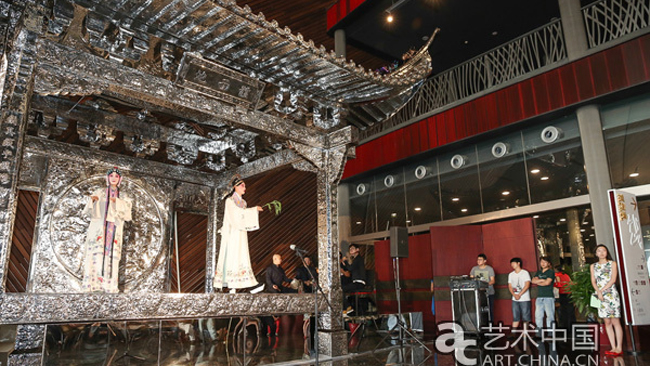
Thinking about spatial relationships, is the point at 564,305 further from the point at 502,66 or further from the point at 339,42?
the point at 339,42

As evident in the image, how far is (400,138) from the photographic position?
30.5ft

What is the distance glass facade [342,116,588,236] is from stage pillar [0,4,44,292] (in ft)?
23.4

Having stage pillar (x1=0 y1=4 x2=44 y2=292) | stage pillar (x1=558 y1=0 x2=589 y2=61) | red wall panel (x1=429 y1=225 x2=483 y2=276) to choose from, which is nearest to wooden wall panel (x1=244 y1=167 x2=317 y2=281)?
red wall panel (x1=429 y1=225 x2=483 y2=276)

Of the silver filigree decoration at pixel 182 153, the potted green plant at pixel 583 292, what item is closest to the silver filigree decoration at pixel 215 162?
the silver filigree decoration at pixel 182 153

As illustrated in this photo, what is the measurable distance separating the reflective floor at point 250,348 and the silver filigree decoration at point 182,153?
2423 millimetres

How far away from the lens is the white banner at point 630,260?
4887 millimetres

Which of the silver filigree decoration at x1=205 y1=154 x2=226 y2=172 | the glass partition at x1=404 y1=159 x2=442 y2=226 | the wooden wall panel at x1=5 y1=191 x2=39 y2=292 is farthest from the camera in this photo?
the glass partition at x1=404 y1=159 x2=442 y2=226

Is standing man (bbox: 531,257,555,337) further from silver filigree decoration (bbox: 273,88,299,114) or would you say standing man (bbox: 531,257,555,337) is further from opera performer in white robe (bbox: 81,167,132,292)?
opera performer in white robe (bbox: 81,167,132,292)

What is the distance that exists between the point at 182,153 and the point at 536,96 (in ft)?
18.0

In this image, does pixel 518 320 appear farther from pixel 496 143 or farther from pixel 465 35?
pixel 465 35

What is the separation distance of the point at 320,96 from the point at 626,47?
182 inches

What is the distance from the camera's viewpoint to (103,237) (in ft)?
17.4

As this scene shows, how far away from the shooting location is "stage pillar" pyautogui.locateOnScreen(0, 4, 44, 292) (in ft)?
9.04

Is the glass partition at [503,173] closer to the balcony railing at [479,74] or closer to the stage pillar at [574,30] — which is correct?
the balcony railing at [479,74]
